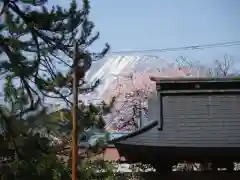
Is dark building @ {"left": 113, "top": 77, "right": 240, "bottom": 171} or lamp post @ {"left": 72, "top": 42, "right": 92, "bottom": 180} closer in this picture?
lamp post @ {"left": 72, "top": 42, "right": 92, "bottom": 180}

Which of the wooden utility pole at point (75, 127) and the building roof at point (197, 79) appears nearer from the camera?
the wooden utility pole at point (75, 127)

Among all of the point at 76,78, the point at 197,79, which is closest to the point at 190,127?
the point at 197,79

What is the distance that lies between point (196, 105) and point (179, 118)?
1.52 ft

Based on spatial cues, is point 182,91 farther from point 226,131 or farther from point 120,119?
point 120,119

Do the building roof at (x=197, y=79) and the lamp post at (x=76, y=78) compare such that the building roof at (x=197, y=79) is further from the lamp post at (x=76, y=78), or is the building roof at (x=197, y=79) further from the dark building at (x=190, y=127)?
the lamp post at (x=76, y=78)

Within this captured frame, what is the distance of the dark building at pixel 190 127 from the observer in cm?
891

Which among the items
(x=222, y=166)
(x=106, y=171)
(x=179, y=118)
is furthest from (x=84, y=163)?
(x=222, y=166)

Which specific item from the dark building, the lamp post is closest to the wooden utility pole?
the lamp post

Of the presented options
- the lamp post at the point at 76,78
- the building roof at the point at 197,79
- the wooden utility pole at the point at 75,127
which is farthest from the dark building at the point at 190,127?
the wooden utility pole at the point at 75,127

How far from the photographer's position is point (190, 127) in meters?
9.23

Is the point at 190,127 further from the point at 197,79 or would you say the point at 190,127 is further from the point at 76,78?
the point at 76,78

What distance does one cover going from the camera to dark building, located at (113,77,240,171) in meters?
8.91

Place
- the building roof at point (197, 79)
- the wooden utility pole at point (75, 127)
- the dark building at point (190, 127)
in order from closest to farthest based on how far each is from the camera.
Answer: the wooden utility pole at point (75, 127) < the dark building at point (190, 127) < the building roof at point (197, 79)

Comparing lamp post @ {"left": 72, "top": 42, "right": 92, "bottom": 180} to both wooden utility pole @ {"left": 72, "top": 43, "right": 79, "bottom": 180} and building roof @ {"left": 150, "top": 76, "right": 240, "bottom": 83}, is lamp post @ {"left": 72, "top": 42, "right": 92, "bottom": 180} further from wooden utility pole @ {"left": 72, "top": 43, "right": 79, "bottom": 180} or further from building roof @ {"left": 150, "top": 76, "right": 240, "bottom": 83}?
building roof @ {"left": 150, "top": 76, "right": 240, "bottom": 83}
